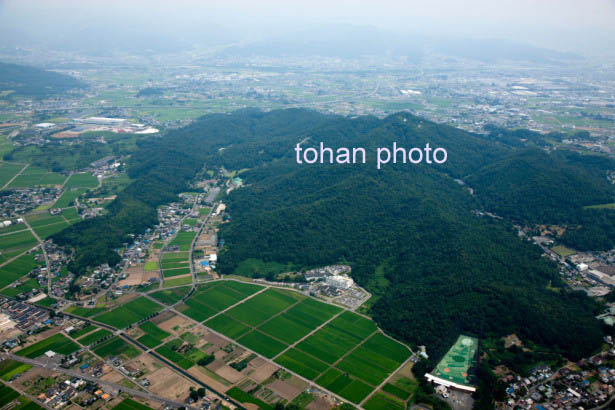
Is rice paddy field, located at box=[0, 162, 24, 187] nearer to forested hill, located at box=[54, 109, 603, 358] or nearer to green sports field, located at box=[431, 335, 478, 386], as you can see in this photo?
forested hill, located at box=[54, 109, 603, 358]

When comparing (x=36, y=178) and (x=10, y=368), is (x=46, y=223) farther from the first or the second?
(x=10, y=368)

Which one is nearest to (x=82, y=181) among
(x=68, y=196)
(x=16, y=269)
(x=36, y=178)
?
(x=68, y=196)

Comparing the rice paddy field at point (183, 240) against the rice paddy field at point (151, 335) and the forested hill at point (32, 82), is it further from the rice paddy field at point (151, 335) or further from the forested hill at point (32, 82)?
the forested hill at point (32, 82)

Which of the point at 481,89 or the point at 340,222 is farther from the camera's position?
the point at 481,89

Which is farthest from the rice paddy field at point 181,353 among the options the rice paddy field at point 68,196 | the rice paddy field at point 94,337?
A: the rice paddy field at point 68,196

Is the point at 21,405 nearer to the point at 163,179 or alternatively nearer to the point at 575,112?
the point at 163,179

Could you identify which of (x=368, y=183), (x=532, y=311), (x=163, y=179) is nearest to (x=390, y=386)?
(x=532, y=311)

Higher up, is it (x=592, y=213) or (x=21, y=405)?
(x=592, y=213)
